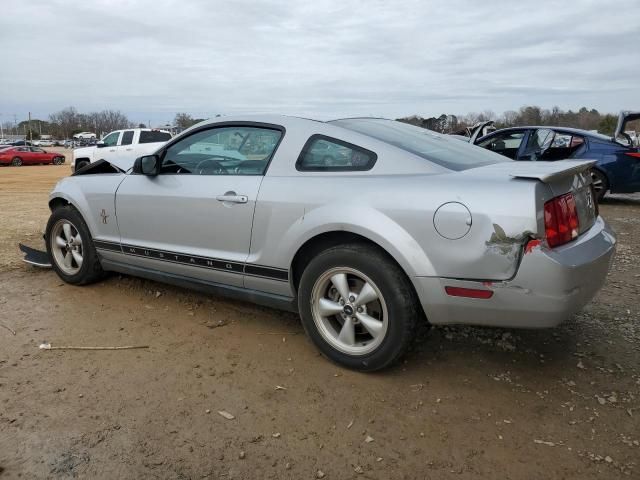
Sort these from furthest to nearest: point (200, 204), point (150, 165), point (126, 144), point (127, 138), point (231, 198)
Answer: point (127, 138) → point (126, 144) → point (150, 165) → point (200, 204) → point (231, 198)

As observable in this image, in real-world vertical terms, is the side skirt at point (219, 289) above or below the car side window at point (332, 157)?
below

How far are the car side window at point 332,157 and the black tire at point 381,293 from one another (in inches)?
18.8

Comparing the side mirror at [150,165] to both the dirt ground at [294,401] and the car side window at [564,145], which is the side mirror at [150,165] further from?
the car side window at [564,145]

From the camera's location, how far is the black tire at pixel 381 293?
2.81 metres

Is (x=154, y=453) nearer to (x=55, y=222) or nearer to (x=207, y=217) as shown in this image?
(x=207, y=217)

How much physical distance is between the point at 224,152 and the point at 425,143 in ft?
4.48

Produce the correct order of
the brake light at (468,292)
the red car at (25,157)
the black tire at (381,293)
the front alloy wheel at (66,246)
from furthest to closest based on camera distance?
the red car at (25,157)
the front alloy wheel at (66,246)
the black tire at (381,293)
the brake light at (468,292)

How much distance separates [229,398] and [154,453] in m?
0.53

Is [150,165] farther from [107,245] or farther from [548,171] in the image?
[548,171]

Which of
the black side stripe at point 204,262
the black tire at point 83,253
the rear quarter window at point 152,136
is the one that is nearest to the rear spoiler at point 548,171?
the black side stripe at point 204,262

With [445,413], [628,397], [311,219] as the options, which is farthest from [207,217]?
[628,397]

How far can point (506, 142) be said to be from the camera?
32.6ft

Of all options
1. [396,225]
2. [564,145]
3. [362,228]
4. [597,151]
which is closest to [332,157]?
[362,228]

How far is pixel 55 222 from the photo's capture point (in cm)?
470
